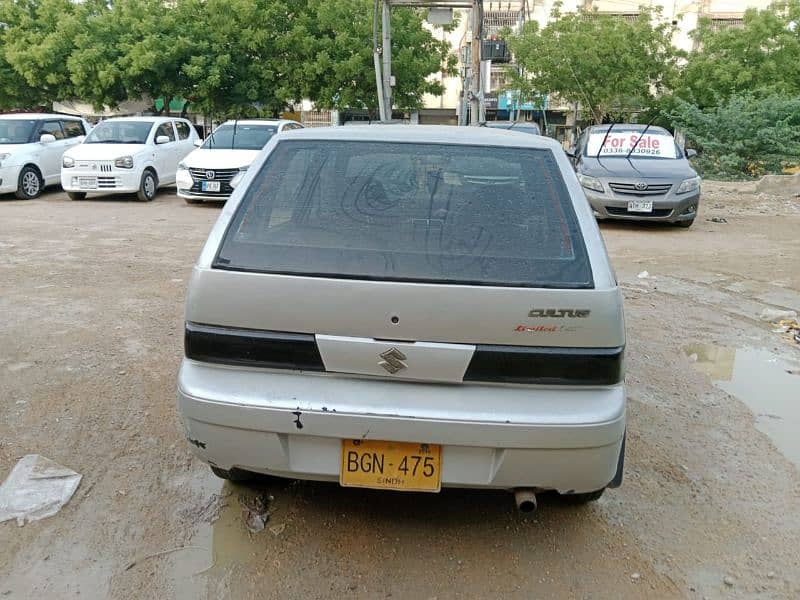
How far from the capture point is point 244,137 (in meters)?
13.8

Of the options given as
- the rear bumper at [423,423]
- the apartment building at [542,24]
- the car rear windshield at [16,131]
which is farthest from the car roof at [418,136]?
the apartment building at [542,24]

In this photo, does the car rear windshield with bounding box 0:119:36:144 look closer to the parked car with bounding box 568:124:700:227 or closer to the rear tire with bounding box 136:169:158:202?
the rear tire with bounding box 136:169:158:202

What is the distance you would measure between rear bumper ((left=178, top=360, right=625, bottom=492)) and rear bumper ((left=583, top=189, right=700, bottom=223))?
8.57 metres

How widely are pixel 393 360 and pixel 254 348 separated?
1.62ft

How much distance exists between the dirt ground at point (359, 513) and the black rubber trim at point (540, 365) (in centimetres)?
78

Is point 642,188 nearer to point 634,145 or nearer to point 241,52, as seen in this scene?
point 634,145

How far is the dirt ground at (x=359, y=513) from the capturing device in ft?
8.70

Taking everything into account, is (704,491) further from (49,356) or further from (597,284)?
(49,356)

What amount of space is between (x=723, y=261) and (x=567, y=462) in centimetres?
720

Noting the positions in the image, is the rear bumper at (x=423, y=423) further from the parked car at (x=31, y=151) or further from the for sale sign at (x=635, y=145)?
the parked car at (x=31, y=151)

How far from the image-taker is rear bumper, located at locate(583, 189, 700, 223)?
1068 centimetres

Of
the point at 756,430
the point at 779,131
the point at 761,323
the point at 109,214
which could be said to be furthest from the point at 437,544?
the point at 779,131

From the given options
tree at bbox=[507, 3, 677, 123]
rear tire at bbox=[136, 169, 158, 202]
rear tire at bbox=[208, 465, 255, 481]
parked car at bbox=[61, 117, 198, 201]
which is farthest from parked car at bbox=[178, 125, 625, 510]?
tree at bbox=[507, 3, 677, 123]

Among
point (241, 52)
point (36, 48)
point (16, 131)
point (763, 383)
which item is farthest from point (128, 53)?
point (763, 383)
